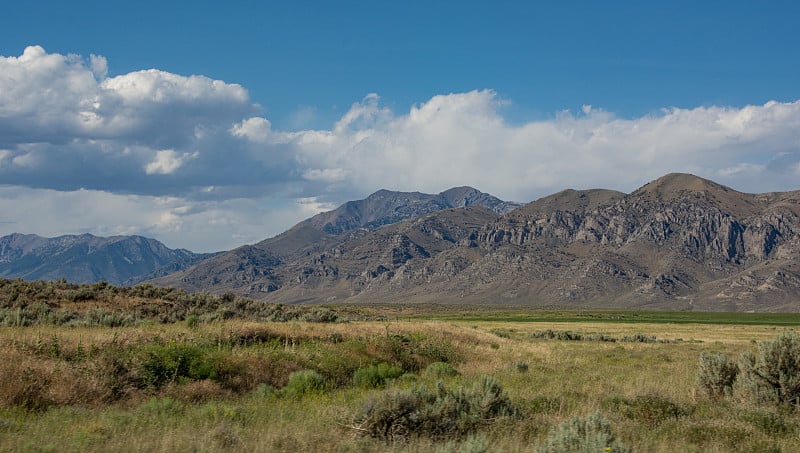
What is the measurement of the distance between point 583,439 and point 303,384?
28.9ft

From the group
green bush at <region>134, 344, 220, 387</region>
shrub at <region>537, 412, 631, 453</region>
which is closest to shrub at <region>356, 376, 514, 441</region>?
shrub at <region>537, 412, 631, 453</region>

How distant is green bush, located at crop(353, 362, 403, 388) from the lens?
17.6 m

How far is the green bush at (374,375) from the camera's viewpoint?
17578mm

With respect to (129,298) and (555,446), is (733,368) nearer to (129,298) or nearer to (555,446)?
(555,446)

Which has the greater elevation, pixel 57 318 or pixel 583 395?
pixel 57 318

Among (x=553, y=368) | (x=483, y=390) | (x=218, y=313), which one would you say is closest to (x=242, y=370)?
(x=483, y=390)

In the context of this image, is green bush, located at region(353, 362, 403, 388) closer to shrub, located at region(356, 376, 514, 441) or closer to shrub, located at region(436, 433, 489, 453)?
shrub, located at region(356, 376, 514, 441)

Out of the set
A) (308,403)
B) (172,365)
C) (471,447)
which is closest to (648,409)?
(471,447)

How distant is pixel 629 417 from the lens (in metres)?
12.1

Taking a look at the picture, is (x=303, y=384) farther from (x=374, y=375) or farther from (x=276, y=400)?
(x=374, y=375)

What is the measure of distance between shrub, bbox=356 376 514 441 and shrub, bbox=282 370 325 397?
4405mm

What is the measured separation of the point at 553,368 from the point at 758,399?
30.9 ft

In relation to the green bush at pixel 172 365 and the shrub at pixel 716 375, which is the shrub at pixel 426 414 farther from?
the shrub at pixel 716 375

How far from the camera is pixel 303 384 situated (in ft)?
50.5
